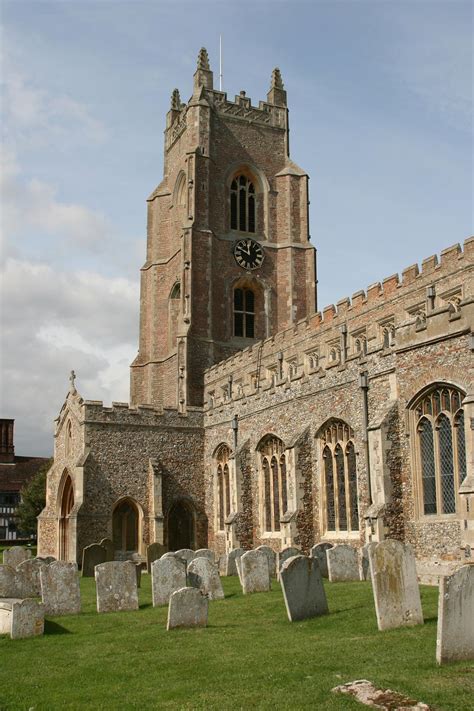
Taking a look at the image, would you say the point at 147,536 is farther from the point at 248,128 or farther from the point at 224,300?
the point at 248,128

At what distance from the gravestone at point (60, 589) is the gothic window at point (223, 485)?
47.8 ft

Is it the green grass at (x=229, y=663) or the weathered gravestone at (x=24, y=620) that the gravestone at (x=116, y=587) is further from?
the weathered gravestone at (x=24, y=620)

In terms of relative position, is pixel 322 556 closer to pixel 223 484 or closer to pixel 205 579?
pixel 205 579

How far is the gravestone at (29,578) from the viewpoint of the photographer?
16698mm

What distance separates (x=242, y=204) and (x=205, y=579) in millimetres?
29851

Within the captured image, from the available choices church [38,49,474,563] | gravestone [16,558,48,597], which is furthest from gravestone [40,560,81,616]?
church [38,49,474,563]

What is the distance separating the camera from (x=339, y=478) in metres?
21.0

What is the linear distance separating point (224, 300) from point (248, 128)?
10.3 metres

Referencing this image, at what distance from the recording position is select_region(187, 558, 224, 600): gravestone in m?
14.6

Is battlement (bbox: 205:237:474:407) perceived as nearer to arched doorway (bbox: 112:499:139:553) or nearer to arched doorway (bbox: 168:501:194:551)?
arched doorway (bbox: 168:501:194:551)

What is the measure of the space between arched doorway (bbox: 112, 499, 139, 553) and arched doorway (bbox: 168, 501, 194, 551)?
1396 millimetres

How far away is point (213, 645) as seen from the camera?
32.9 feet

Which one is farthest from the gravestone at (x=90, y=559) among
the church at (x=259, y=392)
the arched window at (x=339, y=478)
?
the arched window at (x=339, y=478)

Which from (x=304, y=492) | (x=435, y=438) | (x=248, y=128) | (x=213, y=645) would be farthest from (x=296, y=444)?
(x=248, y=128)
